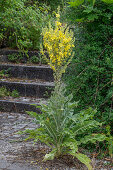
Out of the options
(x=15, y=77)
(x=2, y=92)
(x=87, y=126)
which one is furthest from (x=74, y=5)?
(x=15, y=77)

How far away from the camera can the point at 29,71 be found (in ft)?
22.7

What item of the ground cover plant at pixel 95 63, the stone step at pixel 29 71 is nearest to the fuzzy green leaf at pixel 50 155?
the ground cover plant at pixel 95 63

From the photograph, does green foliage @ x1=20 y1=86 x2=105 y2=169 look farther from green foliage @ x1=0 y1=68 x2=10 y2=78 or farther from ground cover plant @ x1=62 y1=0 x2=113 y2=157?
green foliage @ x1=0 y1=68 x2=10 y2=78

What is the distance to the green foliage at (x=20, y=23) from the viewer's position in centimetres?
737

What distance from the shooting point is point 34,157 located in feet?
10.5

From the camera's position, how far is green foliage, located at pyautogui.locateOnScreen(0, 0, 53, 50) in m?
7.37

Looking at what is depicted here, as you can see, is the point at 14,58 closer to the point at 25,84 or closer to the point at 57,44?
the point at 25,84

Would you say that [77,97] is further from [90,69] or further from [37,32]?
[37,32]

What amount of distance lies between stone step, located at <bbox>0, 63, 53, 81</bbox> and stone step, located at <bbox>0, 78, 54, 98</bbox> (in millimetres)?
347

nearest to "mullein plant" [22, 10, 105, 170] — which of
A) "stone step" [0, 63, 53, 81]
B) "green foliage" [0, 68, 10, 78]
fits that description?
"stone step" [0, 63, 53, 81]

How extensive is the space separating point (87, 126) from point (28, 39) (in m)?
4.67

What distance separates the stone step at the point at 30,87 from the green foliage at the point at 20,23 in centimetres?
128

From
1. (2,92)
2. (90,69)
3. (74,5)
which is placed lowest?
(2,92)

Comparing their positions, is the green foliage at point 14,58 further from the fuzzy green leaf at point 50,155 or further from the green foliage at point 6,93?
the fuzzy green leaf at point 50,155
